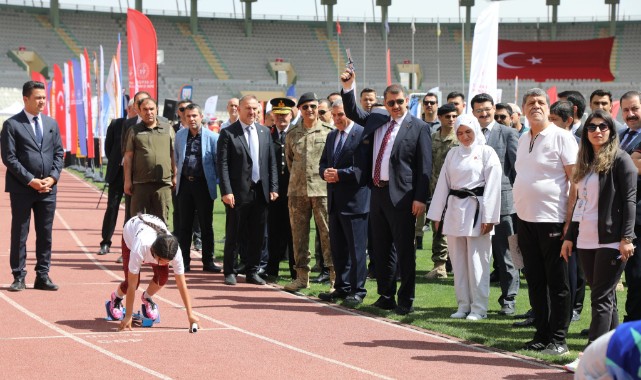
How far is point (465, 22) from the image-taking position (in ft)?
211

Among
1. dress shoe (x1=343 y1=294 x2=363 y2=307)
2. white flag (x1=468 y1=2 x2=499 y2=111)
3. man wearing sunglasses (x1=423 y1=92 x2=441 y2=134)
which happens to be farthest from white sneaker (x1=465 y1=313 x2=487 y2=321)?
white flag (x1=468 y1=2 x2=499 y2=111)

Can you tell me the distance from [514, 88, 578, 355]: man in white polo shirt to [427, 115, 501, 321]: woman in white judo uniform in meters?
1.08

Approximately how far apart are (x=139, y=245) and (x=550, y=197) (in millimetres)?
3165

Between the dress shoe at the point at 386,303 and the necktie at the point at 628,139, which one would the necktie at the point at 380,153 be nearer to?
the dress shoe at the point at 386,303

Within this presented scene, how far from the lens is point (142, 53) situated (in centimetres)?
1623

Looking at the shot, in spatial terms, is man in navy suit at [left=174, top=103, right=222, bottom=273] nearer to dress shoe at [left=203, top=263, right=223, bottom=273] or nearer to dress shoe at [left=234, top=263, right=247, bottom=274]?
dress shoe at [left=203, top=263, right=223, bottom=273]

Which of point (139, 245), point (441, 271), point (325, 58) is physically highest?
point (325, 58)

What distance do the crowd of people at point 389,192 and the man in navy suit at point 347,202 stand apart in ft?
0.05

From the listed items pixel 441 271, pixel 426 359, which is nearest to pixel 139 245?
pixel 426 359

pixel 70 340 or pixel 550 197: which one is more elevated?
pixel 550 197

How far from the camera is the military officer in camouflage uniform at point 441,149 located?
35.2 feet

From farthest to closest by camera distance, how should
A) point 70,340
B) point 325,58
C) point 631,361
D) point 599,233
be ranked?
point 325,58 < point 70,340 < point 599,233 < point 631,361

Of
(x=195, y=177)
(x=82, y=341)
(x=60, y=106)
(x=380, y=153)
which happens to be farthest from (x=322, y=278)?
(x=60, y=106)

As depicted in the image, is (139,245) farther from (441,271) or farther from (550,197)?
(441,271)
